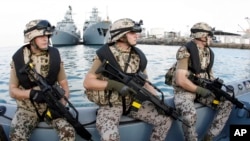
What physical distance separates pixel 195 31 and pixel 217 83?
2.15 feet

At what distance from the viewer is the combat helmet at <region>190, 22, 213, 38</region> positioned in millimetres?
3688

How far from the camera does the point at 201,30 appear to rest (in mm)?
3688

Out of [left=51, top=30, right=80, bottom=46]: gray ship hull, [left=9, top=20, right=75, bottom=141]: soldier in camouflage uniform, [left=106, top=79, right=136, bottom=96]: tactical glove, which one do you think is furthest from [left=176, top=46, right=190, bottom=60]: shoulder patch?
[left=51, top=30, right=80, bottom=46]: gray ship hull

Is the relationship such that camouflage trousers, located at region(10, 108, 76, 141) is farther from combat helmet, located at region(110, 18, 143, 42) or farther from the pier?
the pier

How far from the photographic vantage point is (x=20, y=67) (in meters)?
2.98

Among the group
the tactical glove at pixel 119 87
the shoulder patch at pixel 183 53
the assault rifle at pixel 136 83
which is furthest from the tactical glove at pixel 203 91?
the tactical glove at pixel 119 87

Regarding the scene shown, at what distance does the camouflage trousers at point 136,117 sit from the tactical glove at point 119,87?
0.24 meters

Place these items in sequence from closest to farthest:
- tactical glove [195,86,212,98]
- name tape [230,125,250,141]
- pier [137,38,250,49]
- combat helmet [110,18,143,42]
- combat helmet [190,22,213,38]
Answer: combat helmet [110,18,143,42], tactical glove [195,86,212,98], combat helmet [190,22,213,38], name tape [230,125,250,141], pier [137,38,250,49]

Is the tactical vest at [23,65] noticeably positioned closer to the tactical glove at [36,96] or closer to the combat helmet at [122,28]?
the tactical glove at [36,96]

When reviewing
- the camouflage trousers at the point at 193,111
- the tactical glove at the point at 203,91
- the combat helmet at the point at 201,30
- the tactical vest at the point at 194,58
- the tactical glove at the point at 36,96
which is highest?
the combat helmet at the point at 201,30

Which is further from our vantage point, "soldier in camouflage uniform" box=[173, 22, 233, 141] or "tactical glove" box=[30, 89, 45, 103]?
"soldier in camouflage uniform" box=[173, 22, 233, 141]

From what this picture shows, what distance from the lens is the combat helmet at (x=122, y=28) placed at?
3105mm

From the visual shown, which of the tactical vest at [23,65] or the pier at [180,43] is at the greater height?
the tactical vest at [23,65]

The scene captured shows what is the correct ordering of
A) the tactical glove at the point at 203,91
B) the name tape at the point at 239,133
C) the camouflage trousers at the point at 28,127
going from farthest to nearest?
1. the name tape at the point at 239,133
2. the tactical glove at the point at 203,91
3. the camouflage trousers at the point at 28,127
